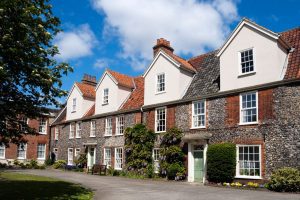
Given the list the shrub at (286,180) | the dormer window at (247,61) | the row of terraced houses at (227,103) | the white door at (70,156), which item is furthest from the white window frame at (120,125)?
the shrub at (286,180)

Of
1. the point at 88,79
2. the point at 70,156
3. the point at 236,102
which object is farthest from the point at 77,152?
the point at 236,102

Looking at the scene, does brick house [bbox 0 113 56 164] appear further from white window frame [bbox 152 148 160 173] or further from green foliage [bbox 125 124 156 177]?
white window frame [bbox 152 148 160 173]

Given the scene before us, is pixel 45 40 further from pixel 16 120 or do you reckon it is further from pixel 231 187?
pixel 231 187

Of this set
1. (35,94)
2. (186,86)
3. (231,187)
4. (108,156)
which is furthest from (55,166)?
(35,94)

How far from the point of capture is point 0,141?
13398mm

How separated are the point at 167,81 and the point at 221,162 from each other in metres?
8.62

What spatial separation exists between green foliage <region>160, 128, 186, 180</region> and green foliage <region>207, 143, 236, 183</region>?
2.76 metres

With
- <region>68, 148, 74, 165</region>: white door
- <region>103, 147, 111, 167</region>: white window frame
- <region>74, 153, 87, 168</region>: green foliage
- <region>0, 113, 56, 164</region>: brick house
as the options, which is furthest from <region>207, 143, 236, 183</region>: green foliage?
<region>0, 113, 56, 164</region>: brick house

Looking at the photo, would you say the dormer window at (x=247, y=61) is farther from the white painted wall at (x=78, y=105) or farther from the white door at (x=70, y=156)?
the white door at (x=70, y=156)

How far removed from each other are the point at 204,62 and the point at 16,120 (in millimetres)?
18294

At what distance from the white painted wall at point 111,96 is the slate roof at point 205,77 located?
7.98 metres

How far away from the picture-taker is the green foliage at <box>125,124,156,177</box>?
90.5 feet

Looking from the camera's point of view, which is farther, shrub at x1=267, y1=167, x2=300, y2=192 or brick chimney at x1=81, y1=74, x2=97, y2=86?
brick chimney at x1=81, y1=74, x2=97, y2=86

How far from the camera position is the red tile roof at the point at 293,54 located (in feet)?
65.8
